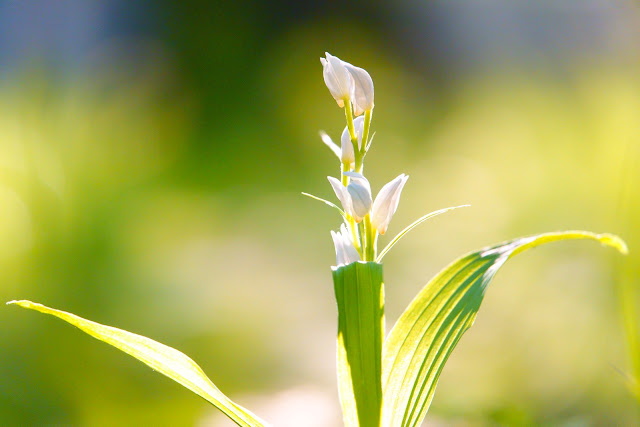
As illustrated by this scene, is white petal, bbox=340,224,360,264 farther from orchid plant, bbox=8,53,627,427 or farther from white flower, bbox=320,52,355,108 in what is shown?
white flower, bbox=320,52,355,108

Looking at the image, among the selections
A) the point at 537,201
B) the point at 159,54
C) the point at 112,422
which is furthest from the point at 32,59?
the point at 537,201

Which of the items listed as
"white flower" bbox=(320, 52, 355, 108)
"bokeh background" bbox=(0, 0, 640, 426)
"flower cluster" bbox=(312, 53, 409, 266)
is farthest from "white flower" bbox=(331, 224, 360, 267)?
"bokeh background" bbox=(0, 0, 640, 426)

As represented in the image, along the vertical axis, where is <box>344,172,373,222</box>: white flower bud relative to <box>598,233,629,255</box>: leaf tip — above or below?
above

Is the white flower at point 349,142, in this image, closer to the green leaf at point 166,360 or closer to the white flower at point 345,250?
the white flower at point 345,250

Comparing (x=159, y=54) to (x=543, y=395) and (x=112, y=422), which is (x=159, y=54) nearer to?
(x=112, y=422)

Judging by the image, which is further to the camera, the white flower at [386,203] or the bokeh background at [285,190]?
the bokeh background at [285,190]

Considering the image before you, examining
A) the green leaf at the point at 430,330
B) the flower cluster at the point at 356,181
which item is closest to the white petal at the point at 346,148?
the flower cluster at the point at 356,181

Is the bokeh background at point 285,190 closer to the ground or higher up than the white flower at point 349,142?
higher up
